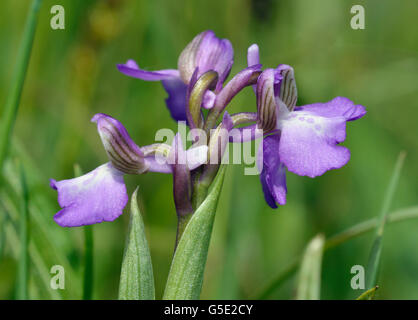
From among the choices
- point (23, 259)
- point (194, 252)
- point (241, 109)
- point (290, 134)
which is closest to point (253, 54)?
point (290, 134)

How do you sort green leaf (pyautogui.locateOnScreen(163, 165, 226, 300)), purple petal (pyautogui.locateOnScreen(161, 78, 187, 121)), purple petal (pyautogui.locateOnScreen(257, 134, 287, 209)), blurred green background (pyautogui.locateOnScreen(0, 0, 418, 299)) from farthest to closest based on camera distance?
1. blurred green background (pyautogui.locateOnScreen(0, 0, 418, 299))
2. purple petal (pyautogui.locateOnScreen(161, 78, 187, 121))
3. purple petal (pyautogui.locateOnScreen(257, 134, 287, 209))
4. green leaf (pyautogui.locateOnScreen(163, 165, 226, 300))

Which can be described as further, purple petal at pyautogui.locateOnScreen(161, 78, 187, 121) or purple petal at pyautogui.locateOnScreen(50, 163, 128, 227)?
purple petal at pyautogui.locateOnScreen(161, 78, 187, 121)

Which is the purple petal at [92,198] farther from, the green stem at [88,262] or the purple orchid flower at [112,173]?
the green stem at [88,262]

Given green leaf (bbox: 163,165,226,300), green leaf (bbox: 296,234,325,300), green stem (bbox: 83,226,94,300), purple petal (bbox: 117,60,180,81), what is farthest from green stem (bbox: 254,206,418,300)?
purple petal (bbox: 117,60,180,81)

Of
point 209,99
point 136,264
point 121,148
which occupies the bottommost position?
point 136,264

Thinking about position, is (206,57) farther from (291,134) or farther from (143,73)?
(291,134)

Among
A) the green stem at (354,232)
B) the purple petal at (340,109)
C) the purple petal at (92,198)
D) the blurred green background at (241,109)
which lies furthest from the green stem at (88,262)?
the purple petal at (340,109)

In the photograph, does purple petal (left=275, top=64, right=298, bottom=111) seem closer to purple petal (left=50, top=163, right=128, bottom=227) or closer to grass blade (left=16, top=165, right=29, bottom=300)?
purple petal (left=50, top=163, right=128, bottom=227)
